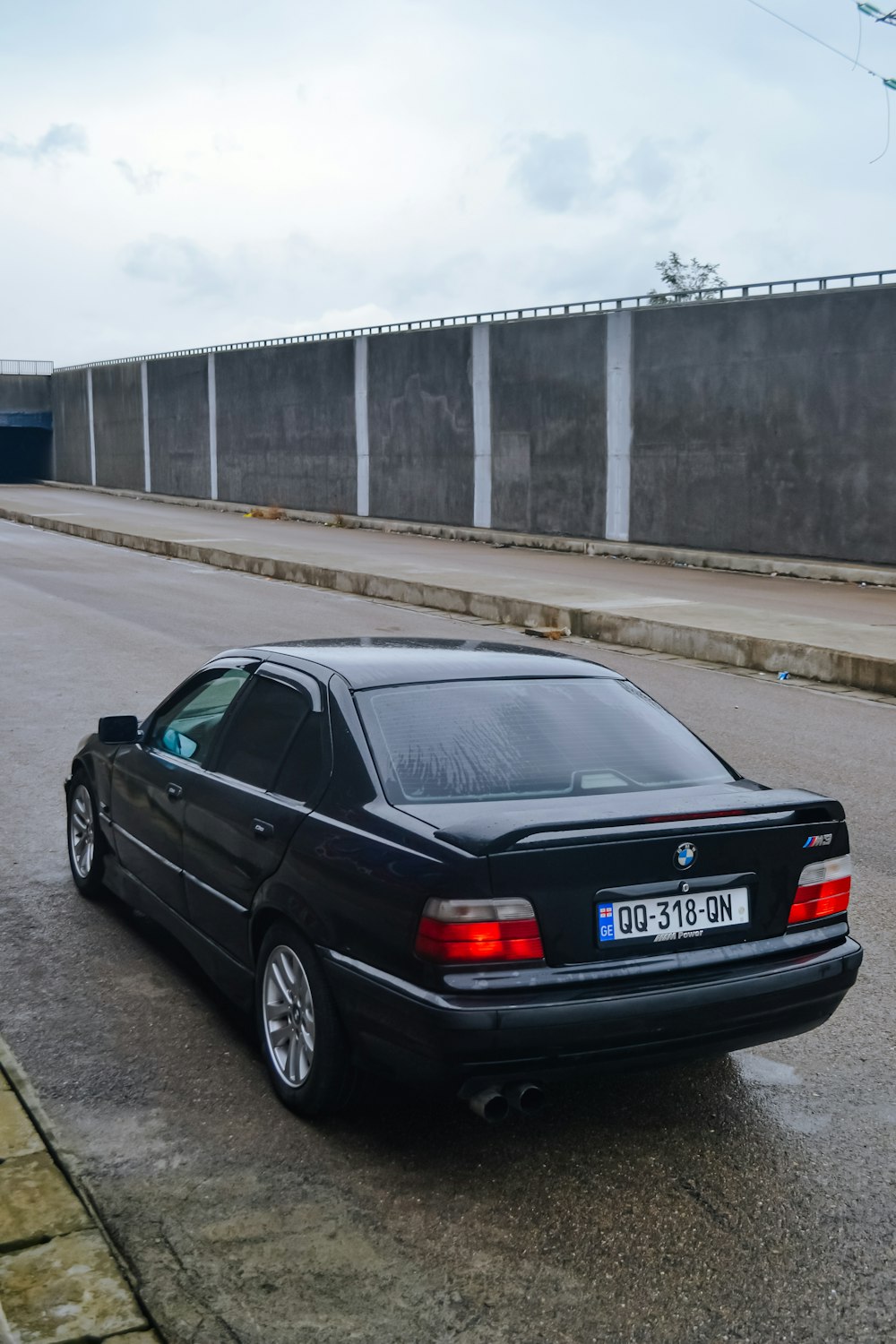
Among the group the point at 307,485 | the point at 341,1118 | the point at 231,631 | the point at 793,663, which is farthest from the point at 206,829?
the point at 307,485

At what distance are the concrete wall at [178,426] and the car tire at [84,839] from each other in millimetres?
45799

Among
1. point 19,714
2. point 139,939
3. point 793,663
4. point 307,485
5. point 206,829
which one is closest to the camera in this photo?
point 206,829

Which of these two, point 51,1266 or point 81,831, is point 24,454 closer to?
point 81,831

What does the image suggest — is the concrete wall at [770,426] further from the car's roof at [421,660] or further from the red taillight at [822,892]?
the red taillight at [822,892]

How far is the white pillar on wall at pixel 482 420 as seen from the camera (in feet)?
114

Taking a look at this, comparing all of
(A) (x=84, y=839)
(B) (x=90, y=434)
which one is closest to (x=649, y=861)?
(A) (x=84, y=839)

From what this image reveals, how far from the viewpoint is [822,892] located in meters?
3.98

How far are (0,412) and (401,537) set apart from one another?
39.5m

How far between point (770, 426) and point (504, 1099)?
24767 millimetres

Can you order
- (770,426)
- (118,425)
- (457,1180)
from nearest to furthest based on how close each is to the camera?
1. (457,1180)
2. (770,426)
3. (118,425)

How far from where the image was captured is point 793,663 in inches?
540

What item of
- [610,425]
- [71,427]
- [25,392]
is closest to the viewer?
[610,425]

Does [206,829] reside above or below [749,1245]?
above

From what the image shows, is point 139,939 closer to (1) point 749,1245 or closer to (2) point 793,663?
(1) point 749,1245
